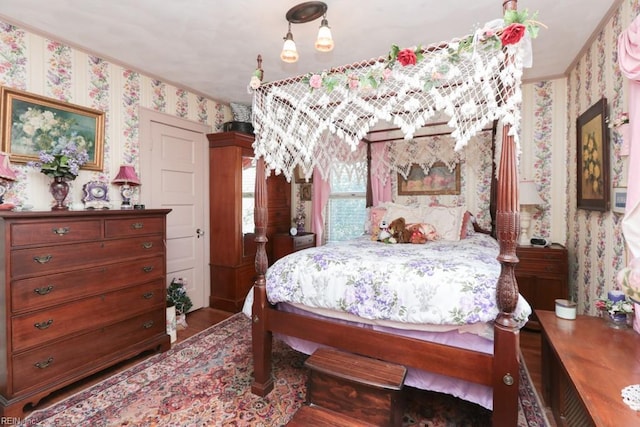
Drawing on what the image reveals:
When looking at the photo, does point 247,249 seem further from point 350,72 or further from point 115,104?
point 350,72

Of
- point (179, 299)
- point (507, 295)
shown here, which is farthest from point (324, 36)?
point (179, 299)

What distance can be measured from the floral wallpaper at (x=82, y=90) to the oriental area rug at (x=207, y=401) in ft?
4.95

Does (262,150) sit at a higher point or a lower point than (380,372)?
higher

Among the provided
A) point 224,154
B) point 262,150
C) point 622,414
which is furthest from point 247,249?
point 622,414

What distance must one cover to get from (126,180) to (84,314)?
121cm

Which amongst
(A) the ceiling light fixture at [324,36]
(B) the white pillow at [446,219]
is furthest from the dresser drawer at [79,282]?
(B) the white pillow at [446,219]

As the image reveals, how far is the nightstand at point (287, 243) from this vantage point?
165 inches

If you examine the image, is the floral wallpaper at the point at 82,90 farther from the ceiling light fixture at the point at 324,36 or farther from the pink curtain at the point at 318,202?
the ceiling light fixture at the point at 324,36

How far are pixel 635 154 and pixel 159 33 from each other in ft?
10.4

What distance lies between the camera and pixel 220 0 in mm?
1957

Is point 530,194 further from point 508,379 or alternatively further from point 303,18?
point 303,18

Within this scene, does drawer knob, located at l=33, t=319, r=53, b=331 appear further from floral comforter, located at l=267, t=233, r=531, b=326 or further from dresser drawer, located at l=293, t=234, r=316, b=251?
dresser drawer, located at l=293, t=234, r=316, b=251

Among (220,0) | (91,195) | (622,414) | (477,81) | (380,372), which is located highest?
(220,0)

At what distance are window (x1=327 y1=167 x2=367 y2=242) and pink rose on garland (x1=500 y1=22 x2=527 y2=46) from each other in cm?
296
